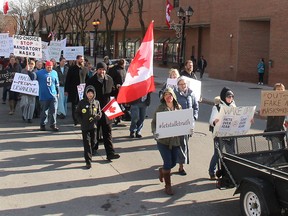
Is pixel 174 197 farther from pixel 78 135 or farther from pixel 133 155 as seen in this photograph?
pixel 78 135

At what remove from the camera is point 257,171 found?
5035 millimetres

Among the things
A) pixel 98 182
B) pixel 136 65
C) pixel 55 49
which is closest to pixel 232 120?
pixel 136 65

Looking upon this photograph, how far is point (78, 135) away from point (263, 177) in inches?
244

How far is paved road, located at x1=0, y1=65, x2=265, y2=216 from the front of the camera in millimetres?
5758

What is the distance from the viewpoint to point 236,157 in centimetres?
542

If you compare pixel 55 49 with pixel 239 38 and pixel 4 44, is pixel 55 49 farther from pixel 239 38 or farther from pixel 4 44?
pixel 239 38

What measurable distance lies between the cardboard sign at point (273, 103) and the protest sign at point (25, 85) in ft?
21.3

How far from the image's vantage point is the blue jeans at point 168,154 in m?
6.30

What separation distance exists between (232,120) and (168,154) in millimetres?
1126

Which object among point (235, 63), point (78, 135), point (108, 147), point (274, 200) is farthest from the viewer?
point (235, 63)

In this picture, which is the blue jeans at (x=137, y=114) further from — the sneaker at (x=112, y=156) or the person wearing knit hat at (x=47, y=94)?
the person wearing knit hat at (x=47, y=94)

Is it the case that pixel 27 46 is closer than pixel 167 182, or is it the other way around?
pixel 167 182

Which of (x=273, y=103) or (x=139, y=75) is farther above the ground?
(x=139, y=75)

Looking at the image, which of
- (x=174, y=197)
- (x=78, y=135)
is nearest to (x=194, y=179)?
(x=174, y=197)
